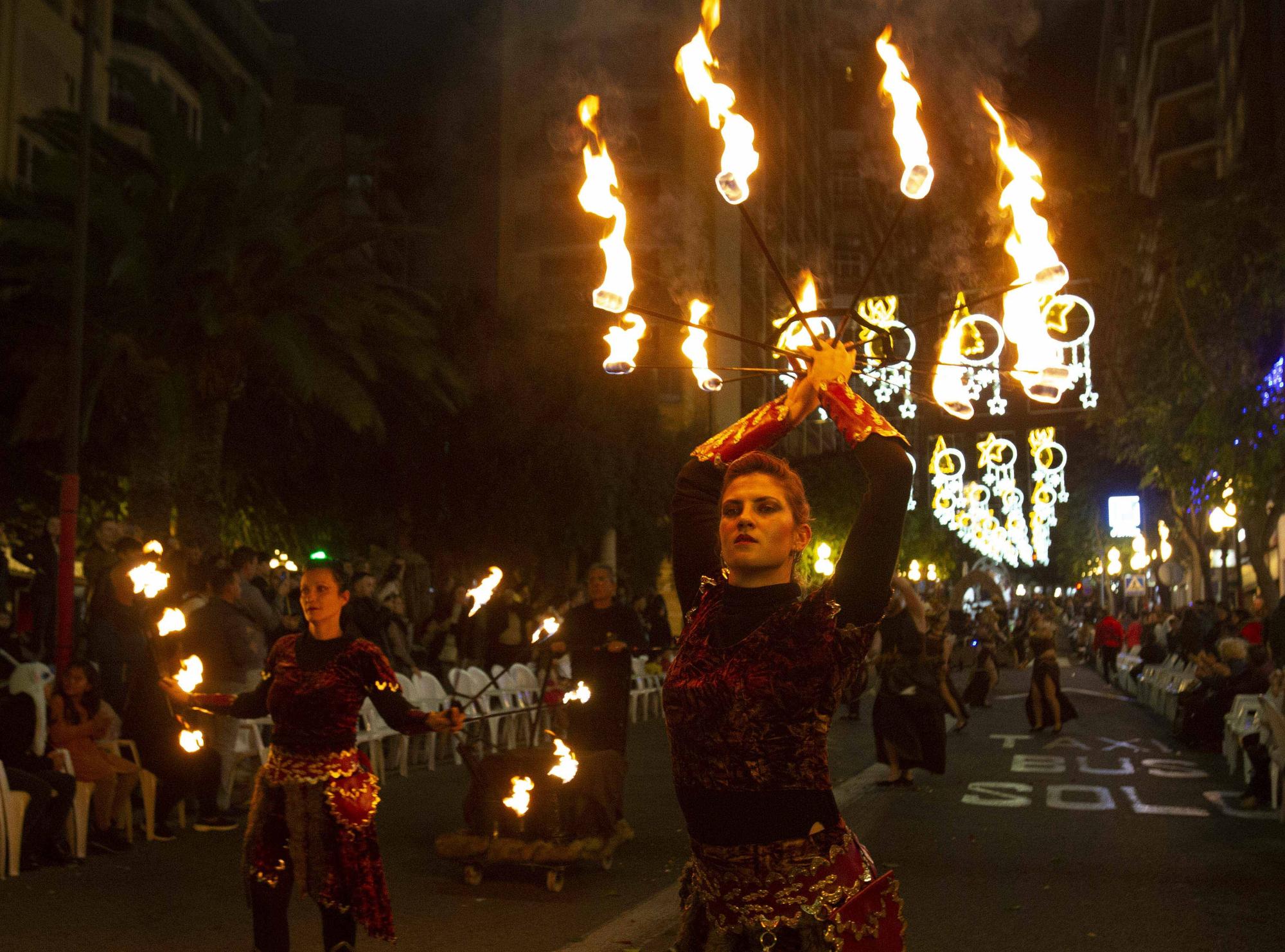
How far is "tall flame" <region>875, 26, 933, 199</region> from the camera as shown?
5.18m

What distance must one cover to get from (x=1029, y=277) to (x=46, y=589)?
11.7 meters

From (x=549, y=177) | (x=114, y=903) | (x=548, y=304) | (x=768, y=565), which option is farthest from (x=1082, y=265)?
(x=549, y=177)

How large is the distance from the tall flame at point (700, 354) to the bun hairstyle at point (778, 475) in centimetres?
317

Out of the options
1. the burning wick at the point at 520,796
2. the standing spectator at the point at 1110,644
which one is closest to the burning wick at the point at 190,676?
the burning wick at the point at 520,796

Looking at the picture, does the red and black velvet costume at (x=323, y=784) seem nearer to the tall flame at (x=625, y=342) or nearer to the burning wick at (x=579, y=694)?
the tall flame at (x=625, y=342)

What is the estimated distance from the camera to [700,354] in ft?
23.7

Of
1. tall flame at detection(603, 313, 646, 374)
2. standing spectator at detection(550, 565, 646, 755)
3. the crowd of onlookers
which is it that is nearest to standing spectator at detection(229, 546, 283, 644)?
the crowd of onlookers

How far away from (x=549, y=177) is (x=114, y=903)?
2011 inches

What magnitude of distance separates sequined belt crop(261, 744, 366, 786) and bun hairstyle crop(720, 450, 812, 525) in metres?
2.81

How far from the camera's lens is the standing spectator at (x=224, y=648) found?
37.0 feet

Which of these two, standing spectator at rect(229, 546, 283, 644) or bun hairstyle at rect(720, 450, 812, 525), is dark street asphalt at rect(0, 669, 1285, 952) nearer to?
standing spectator at rect(229, 546, 283, 644)

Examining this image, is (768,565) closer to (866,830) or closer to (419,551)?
(866,830)

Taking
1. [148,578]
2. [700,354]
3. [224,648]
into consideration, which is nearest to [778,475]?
[700,354]

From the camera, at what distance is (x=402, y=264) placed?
2025 inches
